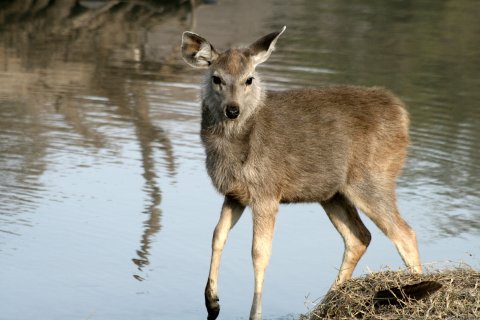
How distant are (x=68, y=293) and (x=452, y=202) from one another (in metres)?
5.22

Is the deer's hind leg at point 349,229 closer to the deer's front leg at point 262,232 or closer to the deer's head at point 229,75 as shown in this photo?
the deer's front leg at point 262,232

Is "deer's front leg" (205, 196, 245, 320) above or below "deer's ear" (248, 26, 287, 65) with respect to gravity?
below

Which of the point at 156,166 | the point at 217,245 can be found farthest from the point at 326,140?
the point at 156,166

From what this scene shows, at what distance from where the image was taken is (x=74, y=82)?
67.4 feet

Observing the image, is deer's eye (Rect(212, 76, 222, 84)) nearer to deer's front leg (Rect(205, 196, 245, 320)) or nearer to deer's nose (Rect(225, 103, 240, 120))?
deer's nose (Rect(225, 103, 240, 120))

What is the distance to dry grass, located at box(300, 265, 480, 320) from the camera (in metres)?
8.92

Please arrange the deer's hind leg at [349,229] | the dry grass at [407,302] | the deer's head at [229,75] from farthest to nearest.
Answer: the deer's hind leg at [349,229] → the deer's head at [229,75] → the dry grass at [407,302]

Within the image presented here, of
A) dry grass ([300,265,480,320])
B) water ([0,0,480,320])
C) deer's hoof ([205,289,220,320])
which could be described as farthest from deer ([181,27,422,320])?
dry grass ([300,265,480,320])

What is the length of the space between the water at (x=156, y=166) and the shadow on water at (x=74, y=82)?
0.13ft

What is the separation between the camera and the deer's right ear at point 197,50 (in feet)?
34.9

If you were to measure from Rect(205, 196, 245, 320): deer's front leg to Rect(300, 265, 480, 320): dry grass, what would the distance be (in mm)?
852

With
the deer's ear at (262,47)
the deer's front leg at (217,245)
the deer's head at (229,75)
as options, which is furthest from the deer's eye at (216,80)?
the deer's front leg at (217,245)

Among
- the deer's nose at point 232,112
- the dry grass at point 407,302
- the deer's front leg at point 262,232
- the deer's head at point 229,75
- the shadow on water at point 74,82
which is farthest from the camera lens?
the shadow on water at point 74,82

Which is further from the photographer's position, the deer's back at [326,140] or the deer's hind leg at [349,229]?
the deer's hind leg at [349,229]
